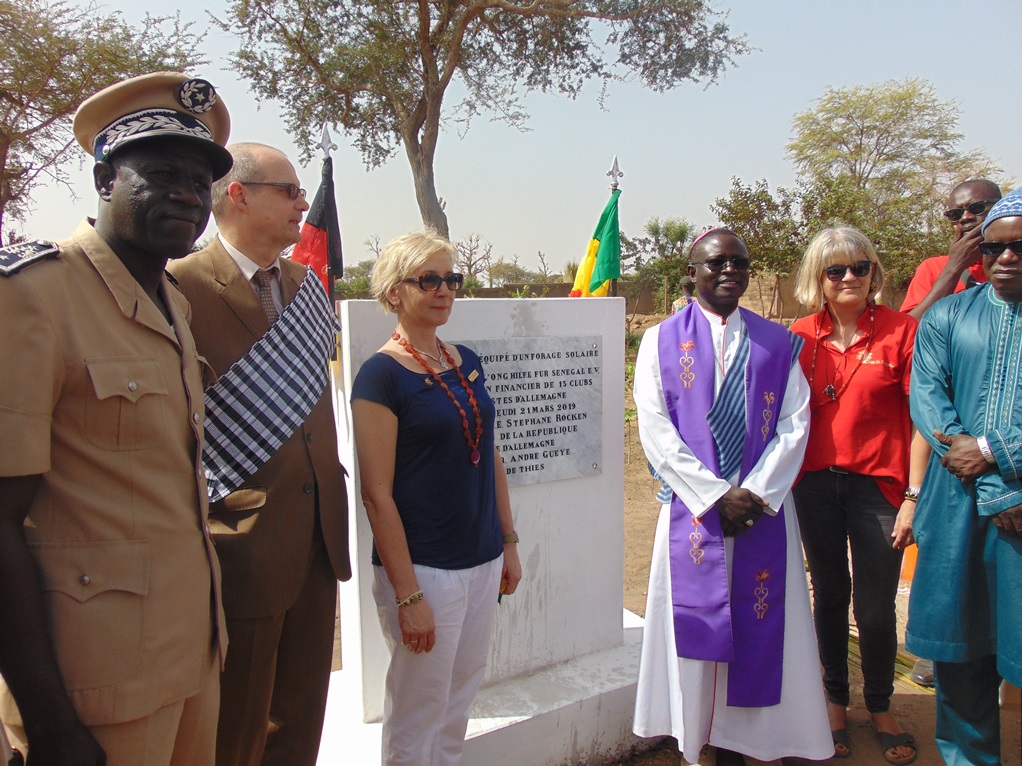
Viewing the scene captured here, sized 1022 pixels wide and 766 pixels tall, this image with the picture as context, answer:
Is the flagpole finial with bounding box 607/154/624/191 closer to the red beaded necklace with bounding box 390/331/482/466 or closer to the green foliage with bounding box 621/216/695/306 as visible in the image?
the red beaded necklace with bounding box 390/331/482/466

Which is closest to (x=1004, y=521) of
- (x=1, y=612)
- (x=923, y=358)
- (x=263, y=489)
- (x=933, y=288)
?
(x=923, y=358)

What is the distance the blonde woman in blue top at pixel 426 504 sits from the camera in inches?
81.0

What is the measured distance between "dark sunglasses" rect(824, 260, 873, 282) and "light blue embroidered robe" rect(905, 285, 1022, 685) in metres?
0.31

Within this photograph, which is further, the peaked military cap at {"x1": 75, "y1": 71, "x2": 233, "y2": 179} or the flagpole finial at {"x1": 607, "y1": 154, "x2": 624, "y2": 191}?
the flagpole finial at {"x1": 607, "y1": 154, "x2": 624, "y2": 191}

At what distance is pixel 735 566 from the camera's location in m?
2.56

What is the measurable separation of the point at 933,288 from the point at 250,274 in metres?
3.20

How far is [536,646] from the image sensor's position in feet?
10.1

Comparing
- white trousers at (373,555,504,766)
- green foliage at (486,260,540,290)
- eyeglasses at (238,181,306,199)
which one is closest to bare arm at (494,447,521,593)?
white trousers at (373,555,504,766)

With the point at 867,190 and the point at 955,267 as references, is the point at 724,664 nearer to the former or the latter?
the point at 955,267

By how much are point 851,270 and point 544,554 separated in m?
1.68

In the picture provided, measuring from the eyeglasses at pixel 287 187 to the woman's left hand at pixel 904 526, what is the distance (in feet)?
7.69

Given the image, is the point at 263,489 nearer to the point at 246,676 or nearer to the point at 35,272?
the point at 246,676

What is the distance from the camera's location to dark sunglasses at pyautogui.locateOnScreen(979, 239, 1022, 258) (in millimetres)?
2260

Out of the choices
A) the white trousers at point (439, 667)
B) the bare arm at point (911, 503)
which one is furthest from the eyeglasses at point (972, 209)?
the white trousers at point (439, 667)
